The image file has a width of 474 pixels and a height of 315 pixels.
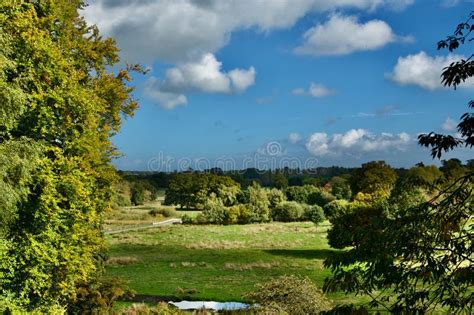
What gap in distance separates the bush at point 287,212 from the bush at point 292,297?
7832 cm

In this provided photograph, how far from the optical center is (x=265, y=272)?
42375 mm

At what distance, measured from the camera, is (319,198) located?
11694cm

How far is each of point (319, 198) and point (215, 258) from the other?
226ft

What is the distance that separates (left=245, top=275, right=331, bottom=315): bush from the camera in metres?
23.3

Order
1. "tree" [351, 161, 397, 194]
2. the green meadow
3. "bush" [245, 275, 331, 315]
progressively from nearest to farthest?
"bush" [245, 275, 331, 315], the green meadow, "tree" [351, 161, 397, 194]

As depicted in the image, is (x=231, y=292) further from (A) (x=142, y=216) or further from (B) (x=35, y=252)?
(A) (x=142, y=216)

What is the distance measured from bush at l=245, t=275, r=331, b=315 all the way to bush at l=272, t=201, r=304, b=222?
257 feet

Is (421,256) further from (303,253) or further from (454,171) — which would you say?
(303,253)

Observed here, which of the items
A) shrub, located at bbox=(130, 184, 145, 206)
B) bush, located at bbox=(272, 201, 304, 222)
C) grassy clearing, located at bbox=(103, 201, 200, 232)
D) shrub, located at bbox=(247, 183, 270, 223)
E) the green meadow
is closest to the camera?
the green meadow

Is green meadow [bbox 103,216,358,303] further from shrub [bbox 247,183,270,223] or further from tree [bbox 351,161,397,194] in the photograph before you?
shrub [bbox 247,183,270,223]

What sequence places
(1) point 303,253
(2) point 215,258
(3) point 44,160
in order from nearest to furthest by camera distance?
(3) point 44,160 → (2) point 215,258 → (1) point 303,253

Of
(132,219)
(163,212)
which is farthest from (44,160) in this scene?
(163,212)

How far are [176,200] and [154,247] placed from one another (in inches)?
2823

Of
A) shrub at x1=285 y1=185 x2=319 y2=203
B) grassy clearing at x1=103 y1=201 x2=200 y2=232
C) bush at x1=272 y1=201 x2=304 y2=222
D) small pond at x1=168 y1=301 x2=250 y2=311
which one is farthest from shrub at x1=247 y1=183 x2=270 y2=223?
small pond at x1=168 y1=301 x2=250 y2=311
